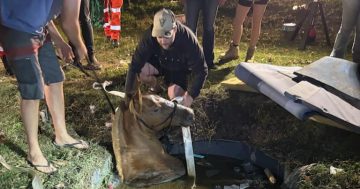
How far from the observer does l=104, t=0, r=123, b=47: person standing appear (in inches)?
334

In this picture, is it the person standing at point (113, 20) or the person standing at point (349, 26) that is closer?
the person standing at point (349, 26)

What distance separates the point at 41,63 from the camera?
418cm

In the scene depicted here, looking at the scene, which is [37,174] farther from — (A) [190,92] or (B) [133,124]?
(A) [190,92]

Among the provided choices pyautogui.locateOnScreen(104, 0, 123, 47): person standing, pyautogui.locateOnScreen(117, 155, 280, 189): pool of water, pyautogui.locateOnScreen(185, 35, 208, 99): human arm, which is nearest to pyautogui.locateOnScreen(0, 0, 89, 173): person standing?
pyautogui.locateOnScreen(117, 155, 280, 189): pool of water

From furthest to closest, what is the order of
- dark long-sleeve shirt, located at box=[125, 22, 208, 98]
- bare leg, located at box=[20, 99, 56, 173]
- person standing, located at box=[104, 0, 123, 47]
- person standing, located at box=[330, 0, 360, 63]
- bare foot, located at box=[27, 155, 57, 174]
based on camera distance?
person standing, located at box=[104, 0, 123, 47] < person standing, located at box=[330, 0, 360, 63] < dark long-sleeve shirt, located at box=[125, 22, 208, 98] < bare foot, located at box=[27, 155, 57, 174] < bare leg, located at box=[20, 99, 56, 173]

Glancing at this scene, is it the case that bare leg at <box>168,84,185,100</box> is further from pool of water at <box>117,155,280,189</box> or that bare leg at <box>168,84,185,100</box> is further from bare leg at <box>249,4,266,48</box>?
bare leg at <box>249,4,266,48</box>

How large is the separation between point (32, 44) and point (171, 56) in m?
1.78

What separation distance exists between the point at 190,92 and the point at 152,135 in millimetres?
633

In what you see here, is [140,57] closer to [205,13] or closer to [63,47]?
[63,47]

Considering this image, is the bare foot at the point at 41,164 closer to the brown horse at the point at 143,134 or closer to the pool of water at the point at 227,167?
the brown horse at the point at 143,134

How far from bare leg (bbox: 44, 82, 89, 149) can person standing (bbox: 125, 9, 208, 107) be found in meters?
0.69

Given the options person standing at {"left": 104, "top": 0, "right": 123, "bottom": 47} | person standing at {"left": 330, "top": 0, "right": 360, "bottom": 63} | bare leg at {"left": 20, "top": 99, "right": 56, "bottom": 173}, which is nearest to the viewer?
bare leg at {"left": 20, "top": 99, "right": 56, "bottom": 173}

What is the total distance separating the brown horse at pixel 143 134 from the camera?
460 centimetres

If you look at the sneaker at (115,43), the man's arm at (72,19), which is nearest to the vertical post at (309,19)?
the sneaker at (115,43)
